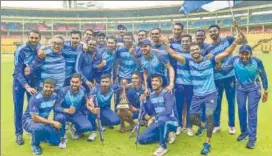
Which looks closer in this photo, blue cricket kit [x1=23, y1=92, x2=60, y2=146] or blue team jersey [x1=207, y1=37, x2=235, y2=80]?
blue cricket kit [x1=23, y1=92, x2=60, y2=146]

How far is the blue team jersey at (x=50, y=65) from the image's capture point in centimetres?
574

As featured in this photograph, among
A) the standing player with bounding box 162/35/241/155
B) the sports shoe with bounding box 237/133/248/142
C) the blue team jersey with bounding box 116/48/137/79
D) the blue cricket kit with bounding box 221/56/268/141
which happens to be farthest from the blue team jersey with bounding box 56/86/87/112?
the sports shoe with bounding box 237/133/248/142

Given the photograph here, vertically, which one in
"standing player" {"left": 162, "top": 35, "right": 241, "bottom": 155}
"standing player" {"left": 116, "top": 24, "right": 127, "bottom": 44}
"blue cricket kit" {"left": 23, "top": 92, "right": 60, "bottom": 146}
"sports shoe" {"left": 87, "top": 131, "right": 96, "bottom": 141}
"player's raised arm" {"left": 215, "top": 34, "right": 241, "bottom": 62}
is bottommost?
"sports shoe" {"left": 87, "top": 131, "right": 96, "bottom": 141}

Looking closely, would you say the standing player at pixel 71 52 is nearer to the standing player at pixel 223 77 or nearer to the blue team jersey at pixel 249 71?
the standing player at pixel 223 77

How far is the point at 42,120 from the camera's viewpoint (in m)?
5.36

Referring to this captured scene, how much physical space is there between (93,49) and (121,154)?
7.57 ft

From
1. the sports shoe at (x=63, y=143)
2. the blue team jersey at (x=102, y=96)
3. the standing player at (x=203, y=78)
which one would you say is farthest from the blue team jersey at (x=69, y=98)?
the standing player at (x=203, y=78)

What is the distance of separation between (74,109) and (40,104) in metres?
0.59

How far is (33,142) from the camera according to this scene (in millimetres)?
5355

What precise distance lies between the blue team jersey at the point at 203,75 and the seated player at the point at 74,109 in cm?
192

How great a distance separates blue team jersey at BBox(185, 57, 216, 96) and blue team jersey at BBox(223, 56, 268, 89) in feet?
1.28

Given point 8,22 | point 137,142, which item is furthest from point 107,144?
point 8,22

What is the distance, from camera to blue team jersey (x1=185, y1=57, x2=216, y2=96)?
5.42 metres

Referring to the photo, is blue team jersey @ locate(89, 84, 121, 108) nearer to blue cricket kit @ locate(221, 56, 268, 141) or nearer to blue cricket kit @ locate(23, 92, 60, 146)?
blue cricket kit @ locate(23, 92, 60, 146)
